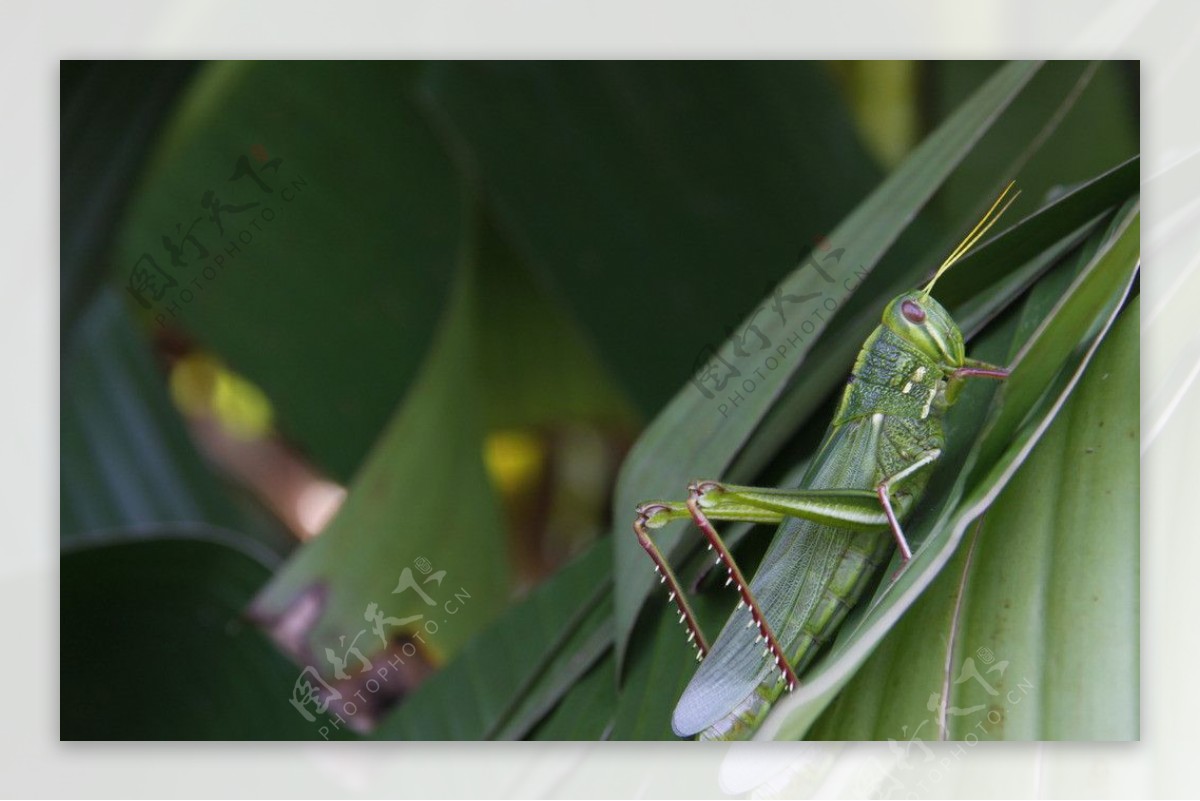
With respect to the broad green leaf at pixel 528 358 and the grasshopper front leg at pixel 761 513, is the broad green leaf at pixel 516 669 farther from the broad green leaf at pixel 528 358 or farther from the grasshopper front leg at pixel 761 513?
the broad green leaf at pixel 528 358

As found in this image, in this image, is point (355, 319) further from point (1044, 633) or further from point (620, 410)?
point (1044, 633)

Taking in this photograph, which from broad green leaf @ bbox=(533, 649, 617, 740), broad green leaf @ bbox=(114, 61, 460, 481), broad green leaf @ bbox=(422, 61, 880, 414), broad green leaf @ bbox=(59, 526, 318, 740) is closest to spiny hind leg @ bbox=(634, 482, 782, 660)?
broad green leaf @ bbox=(533, 649, 617, 740)

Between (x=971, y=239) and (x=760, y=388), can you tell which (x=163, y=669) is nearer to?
(x=760, y=388)

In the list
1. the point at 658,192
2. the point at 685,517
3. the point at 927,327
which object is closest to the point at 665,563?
the point at 685,517

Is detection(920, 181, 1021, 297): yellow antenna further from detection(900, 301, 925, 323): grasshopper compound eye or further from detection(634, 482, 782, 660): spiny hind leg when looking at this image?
detection(634, 482, 782, 660): spiny hind leg

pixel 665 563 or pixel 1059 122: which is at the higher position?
pixel 1059 122

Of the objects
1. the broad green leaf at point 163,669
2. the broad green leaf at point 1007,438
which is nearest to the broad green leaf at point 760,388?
the broad green leaf at point 1007,438

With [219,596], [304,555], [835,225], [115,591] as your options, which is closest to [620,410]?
[835,225]
